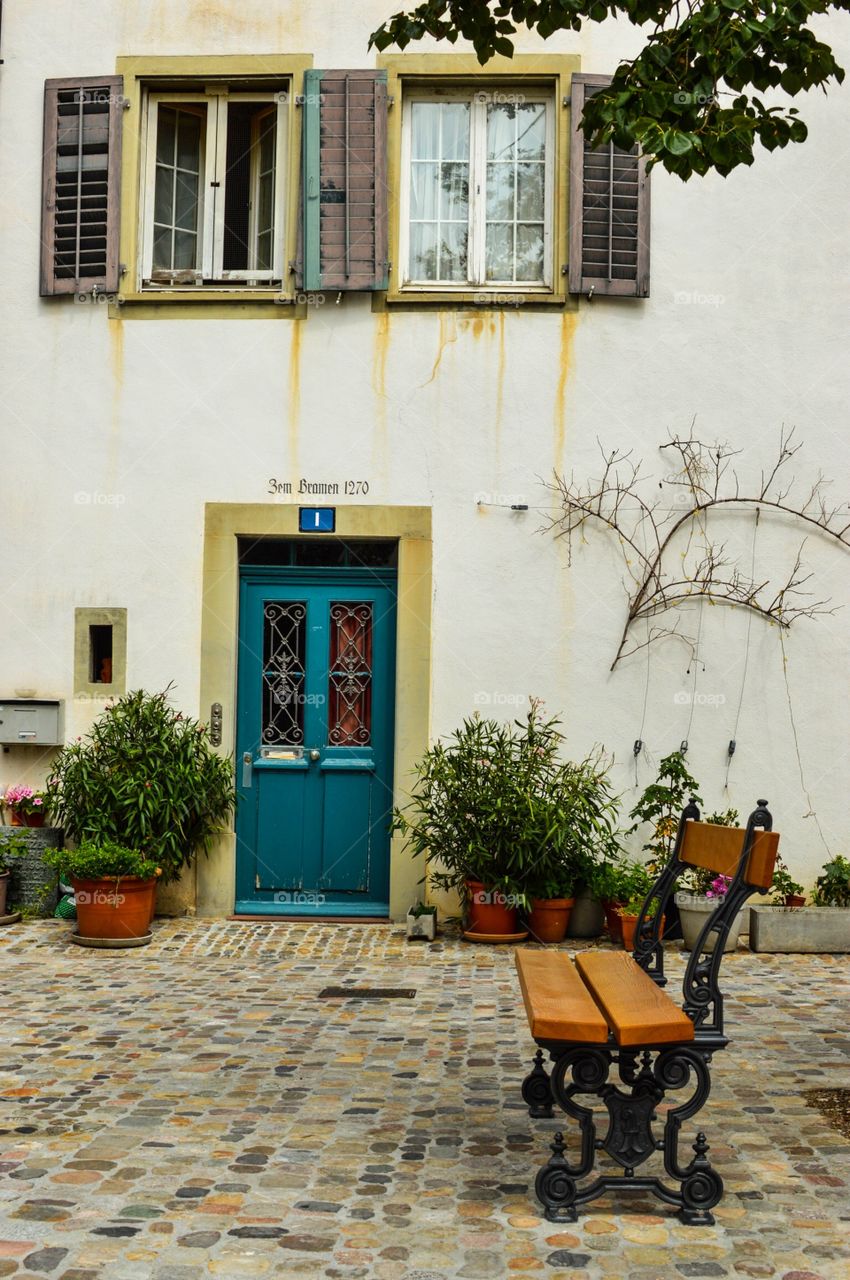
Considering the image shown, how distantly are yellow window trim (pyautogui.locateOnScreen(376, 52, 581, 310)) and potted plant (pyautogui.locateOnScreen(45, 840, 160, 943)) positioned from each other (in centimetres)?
415

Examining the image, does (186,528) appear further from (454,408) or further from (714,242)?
(714,242)

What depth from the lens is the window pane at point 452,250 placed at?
9617 mm

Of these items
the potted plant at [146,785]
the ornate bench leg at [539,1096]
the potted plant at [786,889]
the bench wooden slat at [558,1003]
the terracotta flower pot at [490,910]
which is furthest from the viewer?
the potted plant at [786,889]

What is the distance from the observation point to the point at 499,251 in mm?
9609

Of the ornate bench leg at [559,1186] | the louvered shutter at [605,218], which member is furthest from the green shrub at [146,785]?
the ornate bench leg at [559,1186]

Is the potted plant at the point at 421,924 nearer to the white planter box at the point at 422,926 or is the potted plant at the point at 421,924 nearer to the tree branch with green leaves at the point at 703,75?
the white planter box at the point at 422,926

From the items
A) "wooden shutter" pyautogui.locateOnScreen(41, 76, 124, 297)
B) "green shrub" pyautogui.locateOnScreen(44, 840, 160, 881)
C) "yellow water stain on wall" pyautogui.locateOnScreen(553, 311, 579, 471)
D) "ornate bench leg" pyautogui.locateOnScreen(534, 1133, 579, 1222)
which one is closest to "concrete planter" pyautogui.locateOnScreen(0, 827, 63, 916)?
"green shrub" pyautogui.locateOnScreen(44, 840, 160, 881)

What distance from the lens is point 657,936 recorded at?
17.6 ft

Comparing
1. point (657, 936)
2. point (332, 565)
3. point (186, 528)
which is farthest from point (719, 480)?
point (657, 936)

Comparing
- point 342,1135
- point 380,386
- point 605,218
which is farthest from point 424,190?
point 342,1135

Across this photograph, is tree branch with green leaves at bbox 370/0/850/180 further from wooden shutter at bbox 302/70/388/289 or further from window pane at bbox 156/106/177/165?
window pane at bbox 156/106/177/165

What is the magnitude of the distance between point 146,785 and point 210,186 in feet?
14.2

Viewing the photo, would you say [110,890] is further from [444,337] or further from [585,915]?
[444,337]

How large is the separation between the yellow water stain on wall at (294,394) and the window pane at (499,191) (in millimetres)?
1585
